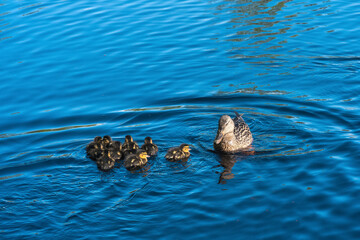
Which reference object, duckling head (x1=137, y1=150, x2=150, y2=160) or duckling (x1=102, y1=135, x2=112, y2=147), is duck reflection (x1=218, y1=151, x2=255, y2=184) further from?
duckling (x1=102, y1=135, x2=112, y2=147)

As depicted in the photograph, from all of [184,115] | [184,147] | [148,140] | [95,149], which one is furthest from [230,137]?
[95,149]

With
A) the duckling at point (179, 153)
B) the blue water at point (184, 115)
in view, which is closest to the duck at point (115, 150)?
the blue water at point (184, 115)

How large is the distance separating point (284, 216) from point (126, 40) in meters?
7.98

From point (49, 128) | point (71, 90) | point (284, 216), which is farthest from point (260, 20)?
point (284, 216)

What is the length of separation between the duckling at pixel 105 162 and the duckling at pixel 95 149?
0.37 ft

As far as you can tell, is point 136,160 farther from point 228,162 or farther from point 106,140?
point 228,162

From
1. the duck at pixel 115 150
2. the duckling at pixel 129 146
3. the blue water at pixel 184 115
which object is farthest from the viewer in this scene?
the duckling at pixel 129 146

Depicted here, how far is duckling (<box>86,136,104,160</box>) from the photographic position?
7.40 meters

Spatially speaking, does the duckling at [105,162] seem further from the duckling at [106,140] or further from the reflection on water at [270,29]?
the reflection on water at [270,29]

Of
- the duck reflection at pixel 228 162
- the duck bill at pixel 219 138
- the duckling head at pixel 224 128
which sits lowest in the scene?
the duck reflection at pixel 228 162

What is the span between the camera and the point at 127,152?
7469mm

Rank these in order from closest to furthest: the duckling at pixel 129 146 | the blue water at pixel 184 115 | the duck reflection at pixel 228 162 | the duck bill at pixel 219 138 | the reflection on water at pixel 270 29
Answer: the blue water at pixel 184 115, the duck reflection at pixel 228 162, the duckling at pixel 129 146, the duck bill at pixel 219 138, the reflection on water at pixel 270 29

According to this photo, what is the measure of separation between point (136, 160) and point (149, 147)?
1.23 feet

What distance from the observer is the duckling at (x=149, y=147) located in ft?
24.4
